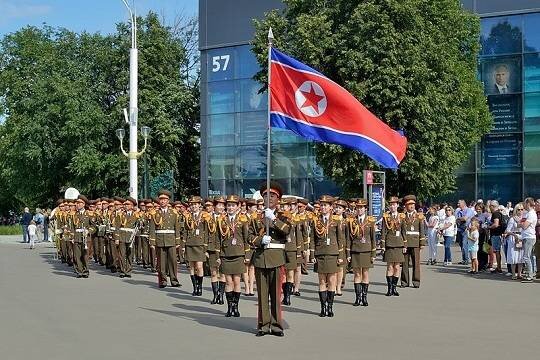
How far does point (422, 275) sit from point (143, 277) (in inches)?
276

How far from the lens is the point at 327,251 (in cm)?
1274

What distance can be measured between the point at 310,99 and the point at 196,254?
4684 millimetres

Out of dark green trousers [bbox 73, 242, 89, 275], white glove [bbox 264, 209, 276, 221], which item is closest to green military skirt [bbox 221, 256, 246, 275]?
white glove [bbox 264, 209, 276, 221]

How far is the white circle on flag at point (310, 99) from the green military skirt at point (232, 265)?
263cm

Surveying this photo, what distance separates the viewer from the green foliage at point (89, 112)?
43312 mm

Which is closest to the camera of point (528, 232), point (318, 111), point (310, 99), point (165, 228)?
point (310, 99)

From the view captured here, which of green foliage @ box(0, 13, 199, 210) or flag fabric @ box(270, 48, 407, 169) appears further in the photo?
green foliage @ box(0, 13, 199, 210)

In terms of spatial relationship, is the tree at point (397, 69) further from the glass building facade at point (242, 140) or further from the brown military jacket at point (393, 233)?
the brown military jacket at point (393, 233)

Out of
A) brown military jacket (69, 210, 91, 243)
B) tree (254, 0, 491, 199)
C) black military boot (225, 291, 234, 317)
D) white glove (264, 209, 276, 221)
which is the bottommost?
black military boot (225, 291, 234, 317)

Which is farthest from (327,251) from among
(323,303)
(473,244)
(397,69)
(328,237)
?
(397,69)

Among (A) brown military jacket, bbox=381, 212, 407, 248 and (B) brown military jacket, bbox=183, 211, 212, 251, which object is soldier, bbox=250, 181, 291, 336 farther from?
(A) brown military jacket, bbox=381, 212, 407, 248

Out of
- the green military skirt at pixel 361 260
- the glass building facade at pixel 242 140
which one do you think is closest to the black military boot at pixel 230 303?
the green military skirt at pixel 361 260

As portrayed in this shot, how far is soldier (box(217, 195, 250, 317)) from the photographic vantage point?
12.5m

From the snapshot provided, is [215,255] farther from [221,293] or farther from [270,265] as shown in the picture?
[270,265]
